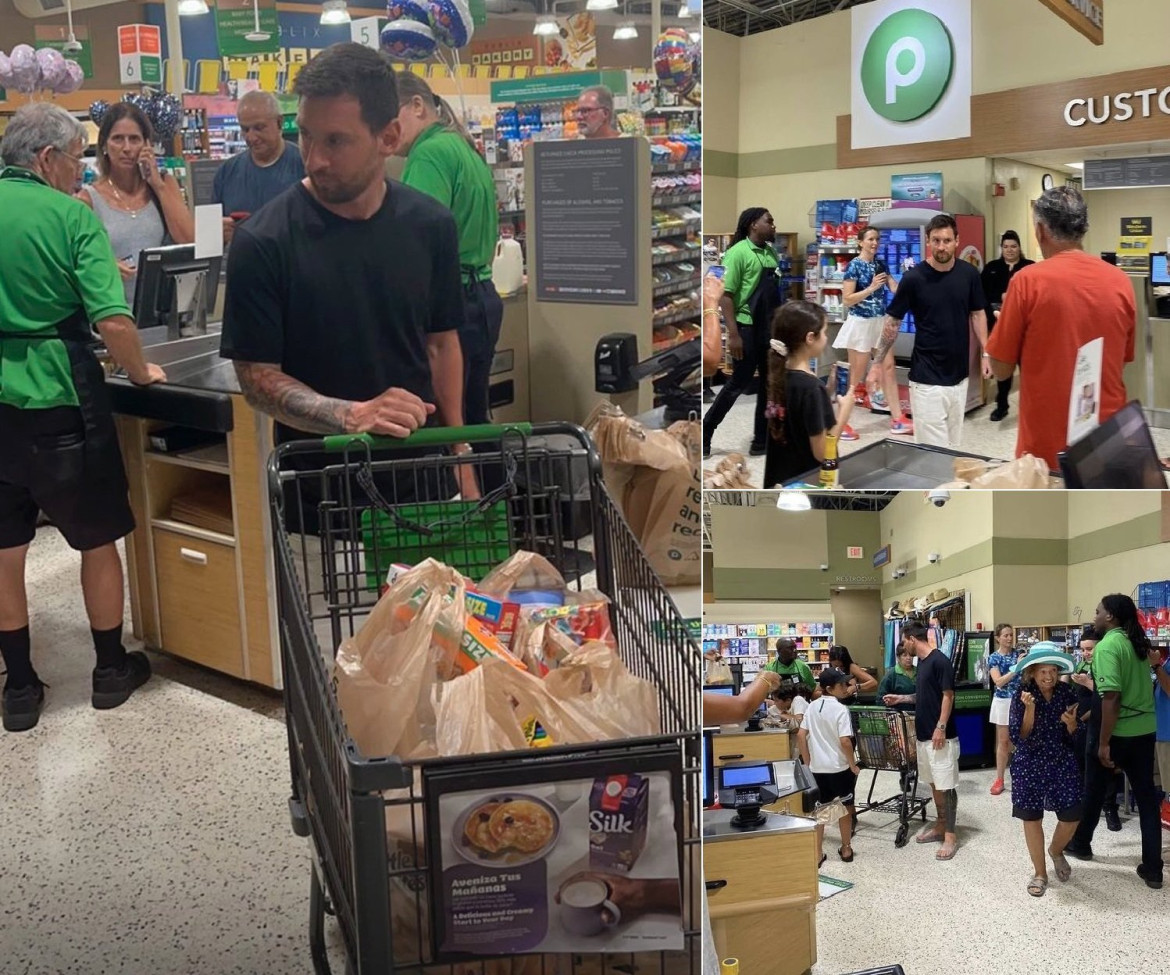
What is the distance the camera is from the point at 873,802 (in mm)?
2281

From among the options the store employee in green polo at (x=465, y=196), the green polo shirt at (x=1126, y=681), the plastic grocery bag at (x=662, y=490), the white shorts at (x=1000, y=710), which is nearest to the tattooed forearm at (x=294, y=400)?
the store employee in green polo at (x=465, y=196)

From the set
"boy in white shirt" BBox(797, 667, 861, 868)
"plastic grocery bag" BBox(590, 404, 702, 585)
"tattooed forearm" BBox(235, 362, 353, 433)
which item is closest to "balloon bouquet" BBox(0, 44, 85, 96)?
"tattooed forearm" BBox(235, 362, 353, 433)

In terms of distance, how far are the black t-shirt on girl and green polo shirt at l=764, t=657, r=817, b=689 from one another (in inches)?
13.7

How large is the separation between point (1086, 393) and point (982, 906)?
3.19 feet

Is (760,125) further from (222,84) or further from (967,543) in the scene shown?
(222,84)

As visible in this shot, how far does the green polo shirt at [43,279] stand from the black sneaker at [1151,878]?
2.24 meters

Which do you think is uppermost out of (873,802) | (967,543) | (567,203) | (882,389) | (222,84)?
(222,84)

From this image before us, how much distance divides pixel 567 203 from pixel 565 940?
4.16ft

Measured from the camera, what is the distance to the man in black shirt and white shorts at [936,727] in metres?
2.23

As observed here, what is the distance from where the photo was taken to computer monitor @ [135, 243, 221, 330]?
7.88ft

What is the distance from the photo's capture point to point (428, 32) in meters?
2.23

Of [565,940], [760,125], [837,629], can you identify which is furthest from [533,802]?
[760,125]

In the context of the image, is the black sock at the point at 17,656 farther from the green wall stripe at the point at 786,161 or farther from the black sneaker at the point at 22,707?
the green wall stripe at the point at 786,161

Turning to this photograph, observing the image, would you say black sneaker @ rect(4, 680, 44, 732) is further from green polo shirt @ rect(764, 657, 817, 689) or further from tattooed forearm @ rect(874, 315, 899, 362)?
tattooed forearm @ rect(874, 315, 899, 362)
